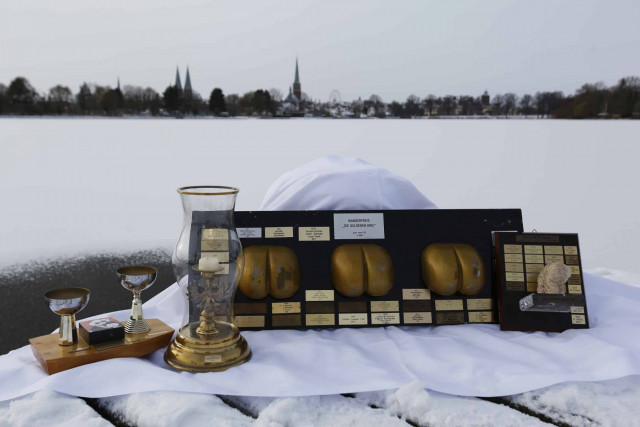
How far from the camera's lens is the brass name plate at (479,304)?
1.36m

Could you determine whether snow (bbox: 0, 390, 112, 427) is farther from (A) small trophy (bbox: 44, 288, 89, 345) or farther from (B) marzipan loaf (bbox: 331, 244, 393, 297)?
(B) marzipan loaf (bbox: 331, 244, 393, 297)

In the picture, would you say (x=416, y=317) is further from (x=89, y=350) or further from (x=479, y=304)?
(x=89, y=350)

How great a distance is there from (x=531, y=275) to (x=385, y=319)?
39cm

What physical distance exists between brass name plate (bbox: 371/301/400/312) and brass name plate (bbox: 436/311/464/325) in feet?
0.36

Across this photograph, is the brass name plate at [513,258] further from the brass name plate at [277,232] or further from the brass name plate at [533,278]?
the brass name plate at [277,232]

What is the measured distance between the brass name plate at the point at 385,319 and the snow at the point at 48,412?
67 cm

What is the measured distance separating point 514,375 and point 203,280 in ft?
2.23

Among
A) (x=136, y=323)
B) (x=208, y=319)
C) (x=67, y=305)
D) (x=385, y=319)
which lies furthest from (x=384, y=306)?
(x=67, y=305)

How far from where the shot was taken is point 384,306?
1.34m

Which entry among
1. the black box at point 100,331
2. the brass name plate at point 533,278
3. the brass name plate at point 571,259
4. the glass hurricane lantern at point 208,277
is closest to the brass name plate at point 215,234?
the glass hurricane lantern at point 208,277

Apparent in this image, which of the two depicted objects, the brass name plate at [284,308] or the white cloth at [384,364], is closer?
the white cloth at [384,364]

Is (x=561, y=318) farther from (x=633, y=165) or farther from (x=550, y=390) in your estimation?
(x=633, y=165)

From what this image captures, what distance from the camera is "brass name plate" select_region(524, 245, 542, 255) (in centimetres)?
136

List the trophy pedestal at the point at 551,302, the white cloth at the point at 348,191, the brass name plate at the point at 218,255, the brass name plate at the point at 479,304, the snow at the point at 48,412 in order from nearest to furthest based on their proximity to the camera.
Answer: the snow at the point at 48,412 → the brass name plate at the point at 218,255 → the trophy pedestal at the point at 551,302 → the brass name plate at the point at 479,304 → the white cloth at the point at 348,191
